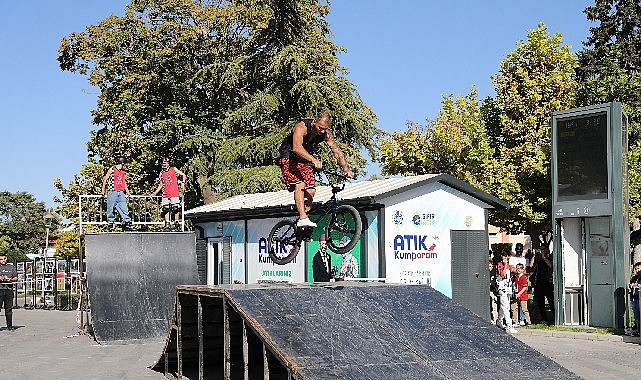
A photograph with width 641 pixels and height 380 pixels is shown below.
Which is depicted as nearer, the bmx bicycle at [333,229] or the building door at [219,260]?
the bmx bicycle at [333,229]

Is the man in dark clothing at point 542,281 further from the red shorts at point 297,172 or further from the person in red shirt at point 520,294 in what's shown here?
the red shorts at point 297,172

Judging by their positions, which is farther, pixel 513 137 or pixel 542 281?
pixel 513 137

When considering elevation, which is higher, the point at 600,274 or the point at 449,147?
the point at 449,147

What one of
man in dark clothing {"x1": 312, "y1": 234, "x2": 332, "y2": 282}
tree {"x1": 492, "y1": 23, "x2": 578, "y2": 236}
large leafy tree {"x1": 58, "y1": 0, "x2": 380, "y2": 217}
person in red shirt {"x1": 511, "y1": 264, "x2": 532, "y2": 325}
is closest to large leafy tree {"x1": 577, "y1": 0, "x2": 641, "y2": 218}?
tree {"x1": 492, "y1": 23, "x2": 578, "y2": 236}

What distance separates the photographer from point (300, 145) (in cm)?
1063

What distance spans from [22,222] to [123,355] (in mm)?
97227

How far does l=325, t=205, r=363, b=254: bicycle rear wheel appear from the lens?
11.8 m

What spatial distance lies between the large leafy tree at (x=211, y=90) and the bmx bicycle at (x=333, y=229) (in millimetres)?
23020

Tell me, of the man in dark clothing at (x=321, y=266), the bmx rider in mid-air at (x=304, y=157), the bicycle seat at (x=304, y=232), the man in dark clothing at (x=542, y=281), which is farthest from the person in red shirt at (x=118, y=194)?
the man in dark clothing at (x=542, y=281)

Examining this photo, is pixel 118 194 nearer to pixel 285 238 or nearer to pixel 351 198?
pixel 351 198

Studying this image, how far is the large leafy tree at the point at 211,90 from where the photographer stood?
36.4 metres

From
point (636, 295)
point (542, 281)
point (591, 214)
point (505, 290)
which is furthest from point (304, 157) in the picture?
point (542, 281)

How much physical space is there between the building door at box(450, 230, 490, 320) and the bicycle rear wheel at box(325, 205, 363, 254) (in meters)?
9.19

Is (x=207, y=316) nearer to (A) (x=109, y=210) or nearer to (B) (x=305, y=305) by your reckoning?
(B) (x=305, y=305)
